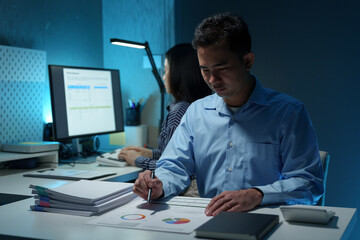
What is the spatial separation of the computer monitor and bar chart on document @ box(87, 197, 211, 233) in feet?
3.85

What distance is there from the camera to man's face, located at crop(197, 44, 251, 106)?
1455mm

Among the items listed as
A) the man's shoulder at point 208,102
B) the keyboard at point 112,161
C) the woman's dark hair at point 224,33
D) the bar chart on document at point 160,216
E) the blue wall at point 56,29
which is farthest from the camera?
the blue wall at point 56,29

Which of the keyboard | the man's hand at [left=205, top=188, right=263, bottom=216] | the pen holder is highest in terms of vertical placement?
the pen holder

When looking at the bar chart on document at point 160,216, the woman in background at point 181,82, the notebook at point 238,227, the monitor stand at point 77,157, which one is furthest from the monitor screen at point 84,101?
the notebook at point 238,227

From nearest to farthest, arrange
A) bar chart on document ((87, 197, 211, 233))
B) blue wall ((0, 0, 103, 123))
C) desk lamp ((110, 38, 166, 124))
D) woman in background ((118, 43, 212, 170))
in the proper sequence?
bar chart on document ((87, 197, 211, 233)) → woman in background ((118, 43, 212, 170)) → blue wall ((0, 0, 103, 123)) → desk lamp ((110, 38, 166, 124))

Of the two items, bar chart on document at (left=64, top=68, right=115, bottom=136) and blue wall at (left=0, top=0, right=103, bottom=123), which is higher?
blue wall at (left=0, top=0, right=103, bottom=123)

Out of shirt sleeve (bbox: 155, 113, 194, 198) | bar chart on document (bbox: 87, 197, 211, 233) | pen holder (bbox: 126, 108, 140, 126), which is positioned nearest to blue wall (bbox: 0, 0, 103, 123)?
pen holder (bbox: 126, 108, 140, 126)

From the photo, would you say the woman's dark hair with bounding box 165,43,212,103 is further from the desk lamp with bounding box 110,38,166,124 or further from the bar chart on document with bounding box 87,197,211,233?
the bar chart on document with bounding box 87,197,211,233

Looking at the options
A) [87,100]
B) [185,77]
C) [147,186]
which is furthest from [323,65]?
[147,186]

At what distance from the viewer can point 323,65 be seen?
106 inches

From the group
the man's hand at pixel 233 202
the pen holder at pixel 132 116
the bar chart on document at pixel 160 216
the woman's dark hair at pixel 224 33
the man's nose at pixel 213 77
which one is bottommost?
the bar chart on document at pixel 160 216

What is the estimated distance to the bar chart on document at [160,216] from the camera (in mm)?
1118

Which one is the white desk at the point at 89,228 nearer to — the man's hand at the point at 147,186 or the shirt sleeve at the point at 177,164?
the man's hand at the point at 147,186

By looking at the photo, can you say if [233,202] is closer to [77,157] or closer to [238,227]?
[238,227]
